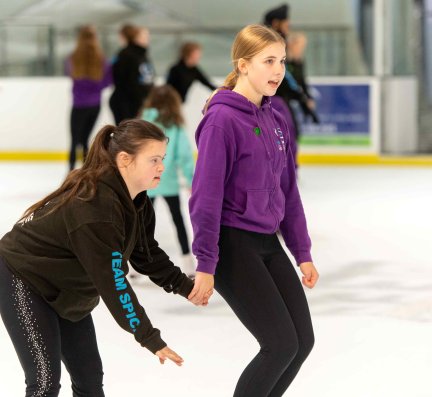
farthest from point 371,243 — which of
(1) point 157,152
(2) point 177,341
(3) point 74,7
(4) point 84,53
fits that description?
(3) point 74,7

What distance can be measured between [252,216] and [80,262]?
51 cm

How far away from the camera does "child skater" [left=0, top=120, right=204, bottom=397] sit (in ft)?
7.77

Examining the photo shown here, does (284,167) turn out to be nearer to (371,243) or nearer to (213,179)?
(213,179)

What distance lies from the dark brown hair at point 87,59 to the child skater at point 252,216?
626 cm

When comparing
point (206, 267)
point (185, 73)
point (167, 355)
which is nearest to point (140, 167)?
point (206, 267)

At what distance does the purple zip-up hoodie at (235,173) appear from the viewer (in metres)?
2.66

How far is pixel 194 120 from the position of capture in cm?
1191

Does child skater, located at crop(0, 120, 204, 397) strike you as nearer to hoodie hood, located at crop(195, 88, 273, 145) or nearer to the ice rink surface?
hoodie hood, located at crop(195, 88, 273, 145)

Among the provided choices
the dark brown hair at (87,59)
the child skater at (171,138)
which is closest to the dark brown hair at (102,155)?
the child skater at (171,138)

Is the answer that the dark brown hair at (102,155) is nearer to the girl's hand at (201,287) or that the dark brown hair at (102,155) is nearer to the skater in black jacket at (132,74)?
the girl's hand at (201,287)

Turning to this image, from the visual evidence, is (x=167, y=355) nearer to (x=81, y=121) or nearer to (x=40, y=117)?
(x=81, y=121)

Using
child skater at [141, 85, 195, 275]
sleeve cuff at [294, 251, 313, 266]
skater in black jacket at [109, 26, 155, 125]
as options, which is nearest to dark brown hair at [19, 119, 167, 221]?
sleeve cuff at [294, 251, 313, 266]

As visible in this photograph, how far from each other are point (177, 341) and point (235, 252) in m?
1.55

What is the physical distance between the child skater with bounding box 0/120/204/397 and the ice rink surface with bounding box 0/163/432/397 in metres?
0.97
